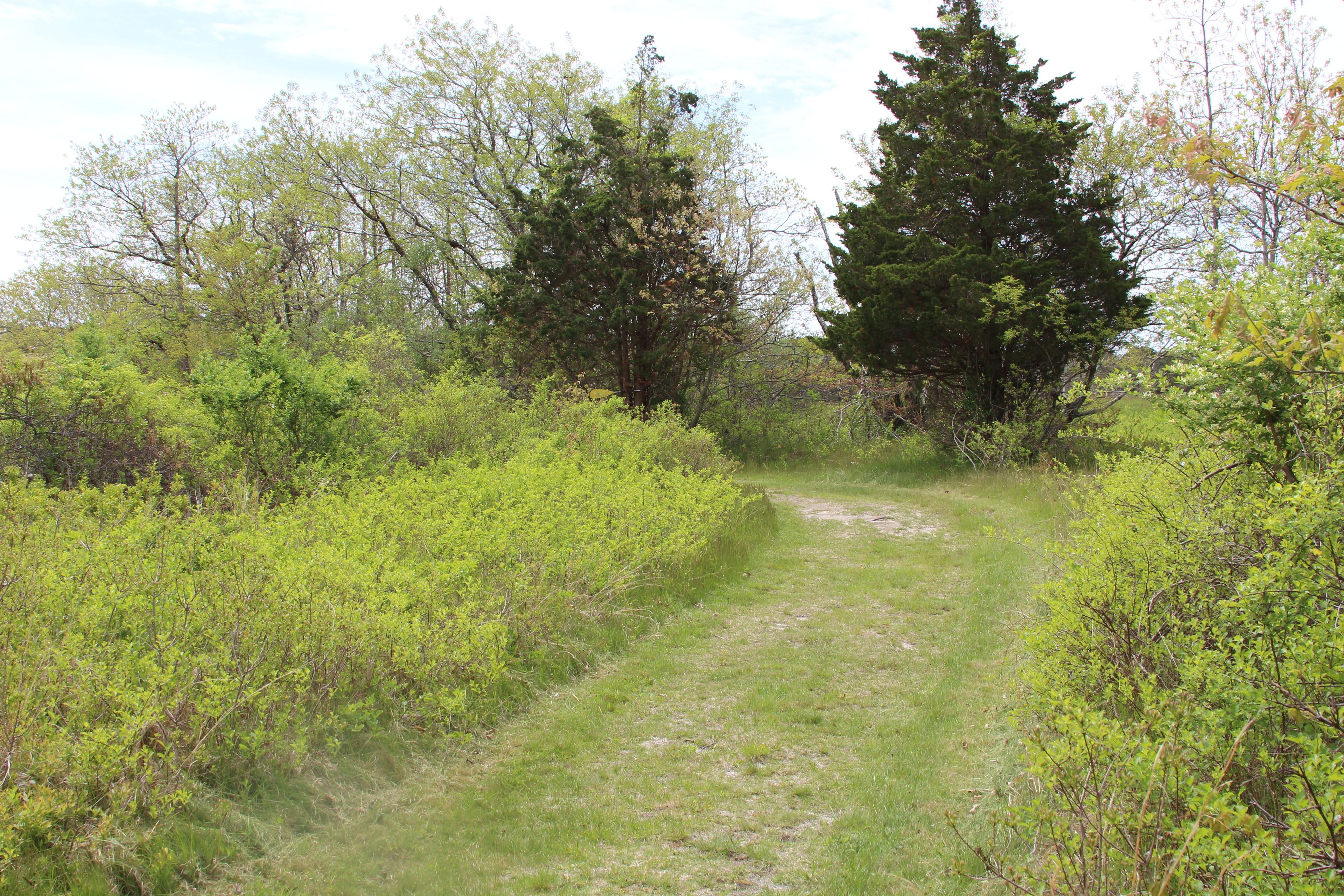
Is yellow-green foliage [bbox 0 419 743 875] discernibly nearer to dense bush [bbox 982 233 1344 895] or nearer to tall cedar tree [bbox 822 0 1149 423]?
dense bush [bbox 982 233 1344 895]

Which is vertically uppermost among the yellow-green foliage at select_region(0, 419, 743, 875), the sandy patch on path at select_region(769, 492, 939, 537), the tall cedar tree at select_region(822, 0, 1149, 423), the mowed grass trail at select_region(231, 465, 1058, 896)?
A: the tall cedar tree at select_region(822, 0, 1149, 423)

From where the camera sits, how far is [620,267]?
1961 cm

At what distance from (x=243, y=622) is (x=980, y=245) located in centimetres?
1441

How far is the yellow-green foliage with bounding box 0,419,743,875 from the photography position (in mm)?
3188

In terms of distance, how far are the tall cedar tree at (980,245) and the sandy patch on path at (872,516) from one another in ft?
12.2

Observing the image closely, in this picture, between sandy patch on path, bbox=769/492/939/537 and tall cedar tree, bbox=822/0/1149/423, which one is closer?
sandy patch on path, bbox=769/492/939/537

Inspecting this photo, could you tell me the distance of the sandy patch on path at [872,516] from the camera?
441 inches

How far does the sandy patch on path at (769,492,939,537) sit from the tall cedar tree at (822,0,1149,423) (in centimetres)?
373

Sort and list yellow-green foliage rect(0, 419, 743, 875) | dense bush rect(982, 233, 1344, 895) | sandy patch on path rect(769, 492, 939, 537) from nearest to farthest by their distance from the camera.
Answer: dense bush rect(982, 233, 1344, 895) < yellow-green foliage rect(0, 419, 743, 875) < sandy patch on path rect(769, 492, 939, 537)

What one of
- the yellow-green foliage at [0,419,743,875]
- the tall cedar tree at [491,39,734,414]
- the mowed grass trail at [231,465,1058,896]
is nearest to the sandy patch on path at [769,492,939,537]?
the mowed grass trail at [231,465,1058,896]

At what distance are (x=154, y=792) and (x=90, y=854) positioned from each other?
10.9 inches

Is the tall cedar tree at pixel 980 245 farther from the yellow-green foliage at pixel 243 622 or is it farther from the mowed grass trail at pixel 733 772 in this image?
the yellow-green foliage at pixel 243 622

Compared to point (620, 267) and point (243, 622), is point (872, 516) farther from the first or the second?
point (620, 267)

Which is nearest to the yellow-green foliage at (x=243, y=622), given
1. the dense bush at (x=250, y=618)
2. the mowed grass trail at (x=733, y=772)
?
the dense bush at (x=250, y=618)
